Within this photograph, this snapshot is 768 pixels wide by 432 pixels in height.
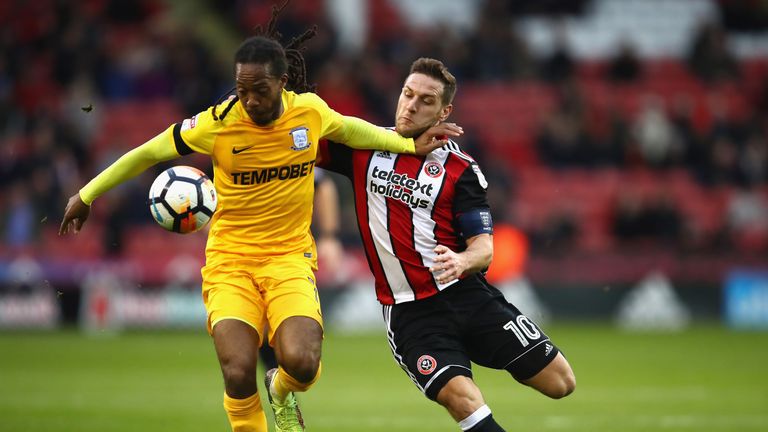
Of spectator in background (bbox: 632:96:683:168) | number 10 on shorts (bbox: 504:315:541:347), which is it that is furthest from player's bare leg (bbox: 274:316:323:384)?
spectator in background (bbox: 632:96:683:168)

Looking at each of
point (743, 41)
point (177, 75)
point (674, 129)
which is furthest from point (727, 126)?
point (177, 75)

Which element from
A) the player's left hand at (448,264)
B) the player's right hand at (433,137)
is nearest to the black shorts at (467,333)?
the player's left hand at (448,264)

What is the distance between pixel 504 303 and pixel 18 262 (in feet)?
41.3

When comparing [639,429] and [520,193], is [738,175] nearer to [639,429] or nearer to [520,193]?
[520,193]

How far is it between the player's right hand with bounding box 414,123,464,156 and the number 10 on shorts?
44.0 inches

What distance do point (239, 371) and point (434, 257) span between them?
1.29 metres

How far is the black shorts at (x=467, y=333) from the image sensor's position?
6492mm

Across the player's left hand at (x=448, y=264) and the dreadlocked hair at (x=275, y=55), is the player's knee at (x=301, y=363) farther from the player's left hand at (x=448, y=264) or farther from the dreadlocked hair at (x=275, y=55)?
the dreadlocked hair at (x=275, y=55)

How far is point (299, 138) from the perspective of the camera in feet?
22.0

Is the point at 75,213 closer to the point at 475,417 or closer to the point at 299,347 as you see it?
the point at 299,347

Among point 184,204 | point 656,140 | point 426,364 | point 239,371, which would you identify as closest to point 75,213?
point 184,204

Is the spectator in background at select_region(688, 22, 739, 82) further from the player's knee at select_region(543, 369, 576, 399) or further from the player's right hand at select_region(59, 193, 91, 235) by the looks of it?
the player's right hand at select_region(59, 193, 91, 235)

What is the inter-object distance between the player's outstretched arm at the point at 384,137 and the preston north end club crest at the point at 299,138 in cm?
17

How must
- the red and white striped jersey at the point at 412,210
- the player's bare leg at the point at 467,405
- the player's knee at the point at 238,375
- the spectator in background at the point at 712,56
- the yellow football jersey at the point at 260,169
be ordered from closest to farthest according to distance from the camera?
1. the player's bare leg at the point at 467,405
2. the player's knee at the point at 238,375
3. the yellow football jersey at the point at 260,169
4. the red and white striped jersey at the point at 412,210
5. the spectator in background at the point at 712,56
